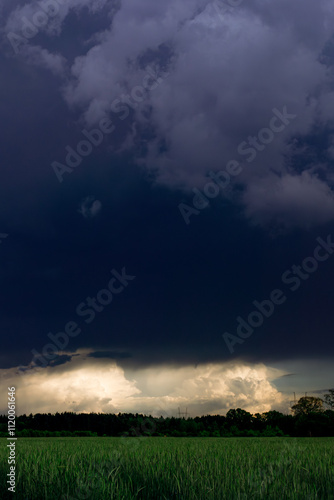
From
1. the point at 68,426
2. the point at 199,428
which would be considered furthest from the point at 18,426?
the point at 199,428

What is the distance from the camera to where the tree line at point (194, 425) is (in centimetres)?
4781

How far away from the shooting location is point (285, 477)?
4.82 m

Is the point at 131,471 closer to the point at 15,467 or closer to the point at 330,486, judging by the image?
the point at 15,467

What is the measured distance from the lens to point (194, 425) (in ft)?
170

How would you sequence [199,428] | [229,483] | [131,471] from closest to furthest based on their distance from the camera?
[229,483], [131,471], [199,428]

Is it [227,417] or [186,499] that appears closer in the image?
[186,499]

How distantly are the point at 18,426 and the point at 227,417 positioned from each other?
28935 mm

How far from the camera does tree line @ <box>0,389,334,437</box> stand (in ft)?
157

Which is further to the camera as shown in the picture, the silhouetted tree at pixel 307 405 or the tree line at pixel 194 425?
the silhouetted tree at pixel 307 405

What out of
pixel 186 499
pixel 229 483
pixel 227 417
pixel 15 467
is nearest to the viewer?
pixel 186 499

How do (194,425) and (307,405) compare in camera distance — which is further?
(307,405)

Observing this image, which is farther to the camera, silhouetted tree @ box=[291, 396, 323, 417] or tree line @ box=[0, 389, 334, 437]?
silhouetted tree @ box=[291, 396, 323, 417]

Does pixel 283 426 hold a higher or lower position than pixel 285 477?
lower

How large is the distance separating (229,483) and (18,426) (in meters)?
58.9
